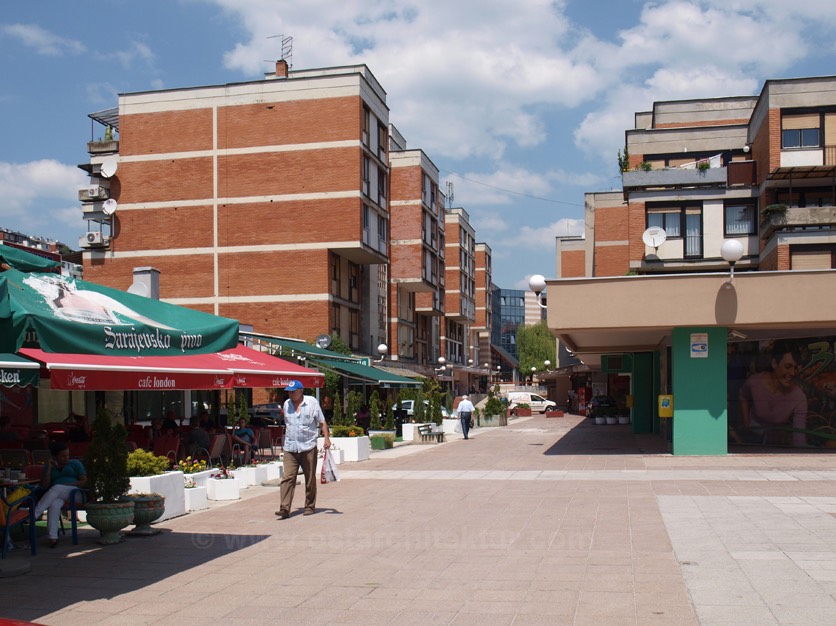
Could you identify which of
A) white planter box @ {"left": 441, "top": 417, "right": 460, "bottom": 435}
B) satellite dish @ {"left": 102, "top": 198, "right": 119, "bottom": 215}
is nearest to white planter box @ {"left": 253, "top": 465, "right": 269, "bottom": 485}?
white planter box @ {"left": 441, "top": 417, "right": 460, "bottom": 435}

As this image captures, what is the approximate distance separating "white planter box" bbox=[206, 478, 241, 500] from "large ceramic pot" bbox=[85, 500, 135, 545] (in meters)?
3.66

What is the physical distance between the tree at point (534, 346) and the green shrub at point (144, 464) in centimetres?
8253

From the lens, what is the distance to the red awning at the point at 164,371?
8.74 m

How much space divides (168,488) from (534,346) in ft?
280

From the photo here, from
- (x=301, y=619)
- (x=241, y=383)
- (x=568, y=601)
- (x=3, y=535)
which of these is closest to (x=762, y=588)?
(x=568, y=601)

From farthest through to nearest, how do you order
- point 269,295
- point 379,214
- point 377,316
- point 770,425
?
1. point 377,316
2. point 379,214
3. point 269,295
4. point 770,425

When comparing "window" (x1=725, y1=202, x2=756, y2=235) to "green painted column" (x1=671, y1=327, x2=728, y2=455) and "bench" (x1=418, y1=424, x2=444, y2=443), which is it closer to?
"bench" (x1=418, y1=424, x2=444, y2=443)

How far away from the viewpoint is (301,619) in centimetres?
659

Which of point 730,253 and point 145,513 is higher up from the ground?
point 730,253

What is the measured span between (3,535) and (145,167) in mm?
37264

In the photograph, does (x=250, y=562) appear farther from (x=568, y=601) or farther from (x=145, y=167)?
(x=145, y=167)

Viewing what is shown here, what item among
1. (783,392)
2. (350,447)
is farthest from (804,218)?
(350,447)

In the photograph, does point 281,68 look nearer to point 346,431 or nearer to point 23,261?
point 346,431

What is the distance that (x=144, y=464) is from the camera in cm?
1176
